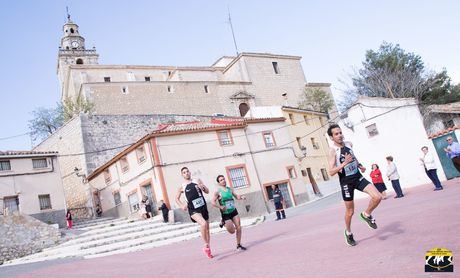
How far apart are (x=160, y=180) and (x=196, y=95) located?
82.8ft

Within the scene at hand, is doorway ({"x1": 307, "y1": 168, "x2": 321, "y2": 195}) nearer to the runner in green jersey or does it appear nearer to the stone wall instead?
the stone wall

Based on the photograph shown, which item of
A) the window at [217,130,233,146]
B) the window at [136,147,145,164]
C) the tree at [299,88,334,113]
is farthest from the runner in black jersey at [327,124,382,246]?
the tree at [299,88,334,113]

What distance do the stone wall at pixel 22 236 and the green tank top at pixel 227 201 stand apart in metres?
12.9

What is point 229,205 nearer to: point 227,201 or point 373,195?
point 227,201

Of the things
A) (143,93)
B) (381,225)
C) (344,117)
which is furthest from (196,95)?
(381,225)

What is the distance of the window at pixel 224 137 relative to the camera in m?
27.5

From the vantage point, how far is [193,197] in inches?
299

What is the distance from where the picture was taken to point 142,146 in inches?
997

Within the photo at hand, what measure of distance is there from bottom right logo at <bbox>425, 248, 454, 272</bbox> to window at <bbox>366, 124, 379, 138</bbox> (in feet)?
52.7

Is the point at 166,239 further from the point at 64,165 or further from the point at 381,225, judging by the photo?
the point at 64,165

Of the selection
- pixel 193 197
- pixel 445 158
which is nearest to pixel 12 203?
pixel 193 197

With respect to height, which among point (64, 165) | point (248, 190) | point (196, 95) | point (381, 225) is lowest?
point (381, 225)

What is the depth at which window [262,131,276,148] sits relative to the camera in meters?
30.5

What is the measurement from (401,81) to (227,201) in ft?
116
